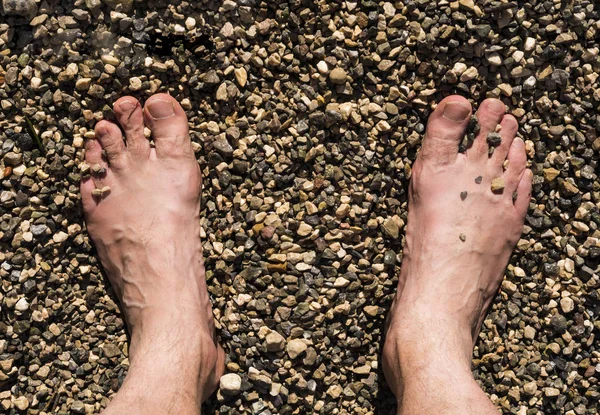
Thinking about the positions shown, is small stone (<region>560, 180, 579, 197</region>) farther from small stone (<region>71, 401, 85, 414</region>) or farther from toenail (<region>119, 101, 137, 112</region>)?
small stone (<region>71, 401, 85, 414</region>)

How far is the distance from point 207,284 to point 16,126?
0.78 metres

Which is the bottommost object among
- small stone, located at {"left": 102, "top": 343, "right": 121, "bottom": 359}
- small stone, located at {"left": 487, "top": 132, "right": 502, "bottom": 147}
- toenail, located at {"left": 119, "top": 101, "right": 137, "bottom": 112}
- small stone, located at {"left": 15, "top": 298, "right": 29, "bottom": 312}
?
small stone, located at {"left": 102, "top": 343, "right": 121, "bottom": 359}

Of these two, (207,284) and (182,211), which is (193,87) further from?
(207,284)

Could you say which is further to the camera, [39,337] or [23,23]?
[39,337]

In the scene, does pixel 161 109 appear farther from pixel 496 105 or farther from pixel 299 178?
pixel 496 105

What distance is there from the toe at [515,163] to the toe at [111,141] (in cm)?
128

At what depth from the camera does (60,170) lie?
2055mm

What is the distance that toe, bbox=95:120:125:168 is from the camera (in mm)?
2066

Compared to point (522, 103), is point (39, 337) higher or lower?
lower

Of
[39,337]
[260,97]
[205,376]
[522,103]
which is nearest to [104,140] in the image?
[260,97]

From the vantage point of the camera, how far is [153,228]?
2.16 meters

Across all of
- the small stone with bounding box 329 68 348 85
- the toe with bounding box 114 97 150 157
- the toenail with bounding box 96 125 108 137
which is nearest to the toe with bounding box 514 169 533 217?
the small stone with bounding box 329 68 348 85

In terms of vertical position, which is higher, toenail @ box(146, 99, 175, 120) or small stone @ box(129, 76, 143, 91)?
small stone @ box(129, 76, 143, 91)

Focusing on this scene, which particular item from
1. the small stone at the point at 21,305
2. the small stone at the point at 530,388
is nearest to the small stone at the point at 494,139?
the small stone at the point at 530,388
